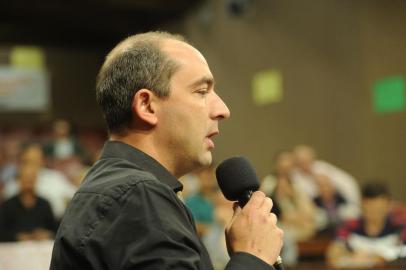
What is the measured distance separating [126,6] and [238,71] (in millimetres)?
2566

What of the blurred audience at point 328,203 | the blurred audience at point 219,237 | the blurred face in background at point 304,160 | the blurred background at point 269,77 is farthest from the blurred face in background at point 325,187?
the blurred audience at point 219,237

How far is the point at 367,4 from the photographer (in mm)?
6762

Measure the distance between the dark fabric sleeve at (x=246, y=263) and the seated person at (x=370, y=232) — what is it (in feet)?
10.4

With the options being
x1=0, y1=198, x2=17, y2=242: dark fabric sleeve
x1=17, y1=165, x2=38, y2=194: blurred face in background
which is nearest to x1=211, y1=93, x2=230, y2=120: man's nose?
x1=0, y1=198, x2=17, y2=242: dark fabric sleeve

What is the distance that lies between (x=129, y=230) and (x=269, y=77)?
23.4 feet

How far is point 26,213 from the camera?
4477 millimetres

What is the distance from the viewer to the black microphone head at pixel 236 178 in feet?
4.42

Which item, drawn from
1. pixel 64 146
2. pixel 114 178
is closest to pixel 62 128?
pixel 64 146

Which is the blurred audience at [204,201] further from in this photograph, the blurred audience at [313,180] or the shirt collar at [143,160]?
the shirt collar at [143,160]

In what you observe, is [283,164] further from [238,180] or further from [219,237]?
[238,180]

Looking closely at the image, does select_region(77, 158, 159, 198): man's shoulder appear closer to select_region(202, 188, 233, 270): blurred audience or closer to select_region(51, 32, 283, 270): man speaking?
select_region(51, 32, 283, 270): man speaking

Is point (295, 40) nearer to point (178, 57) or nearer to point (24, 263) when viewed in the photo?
point (24, 263)

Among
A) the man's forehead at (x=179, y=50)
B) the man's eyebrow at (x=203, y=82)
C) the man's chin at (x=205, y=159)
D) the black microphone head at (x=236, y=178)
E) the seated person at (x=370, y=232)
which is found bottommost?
the seated person at (x=370, y=232)

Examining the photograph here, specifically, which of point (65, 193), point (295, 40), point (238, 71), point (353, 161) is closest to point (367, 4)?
point (295, 40)
